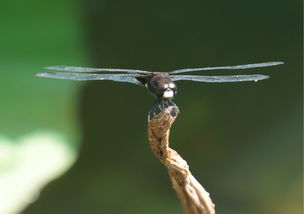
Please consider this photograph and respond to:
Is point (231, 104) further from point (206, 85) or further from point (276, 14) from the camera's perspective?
point (276, 14)

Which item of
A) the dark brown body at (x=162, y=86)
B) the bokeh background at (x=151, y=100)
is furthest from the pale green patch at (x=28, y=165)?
the dark brown body at (x=162, y=86)

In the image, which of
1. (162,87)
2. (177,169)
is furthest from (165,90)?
(177,169)

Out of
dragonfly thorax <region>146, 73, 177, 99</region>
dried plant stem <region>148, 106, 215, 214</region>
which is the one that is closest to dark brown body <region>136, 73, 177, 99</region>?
dragonfly thorax <region>146, 73, 177, 99</region>

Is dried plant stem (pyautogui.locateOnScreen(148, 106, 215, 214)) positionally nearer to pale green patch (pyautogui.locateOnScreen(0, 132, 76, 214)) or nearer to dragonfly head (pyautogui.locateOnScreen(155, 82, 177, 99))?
dragonfly head (pyautogui.locateOnScreen(155, 82, 177, 99))

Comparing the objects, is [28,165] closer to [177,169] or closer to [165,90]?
[165,90]

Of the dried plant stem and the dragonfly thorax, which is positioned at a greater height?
the dragonfly thorax

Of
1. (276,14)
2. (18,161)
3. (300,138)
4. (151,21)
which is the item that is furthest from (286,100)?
(18,161)

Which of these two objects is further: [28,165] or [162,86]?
[28,165]
